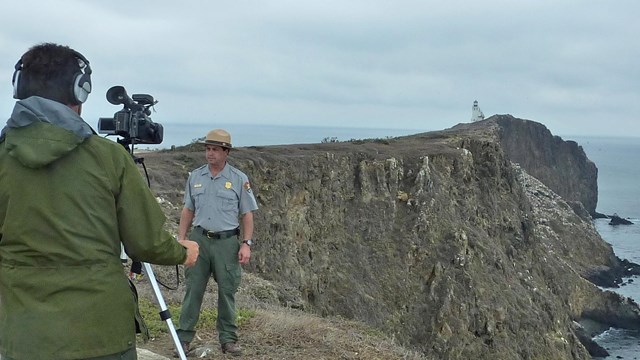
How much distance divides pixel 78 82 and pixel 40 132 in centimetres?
38

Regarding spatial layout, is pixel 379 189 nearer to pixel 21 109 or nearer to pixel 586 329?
pixel 586 329

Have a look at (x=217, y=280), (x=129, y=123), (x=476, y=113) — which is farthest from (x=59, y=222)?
(x=476, y=113)

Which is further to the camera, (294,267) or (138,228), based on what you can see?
(294,267)

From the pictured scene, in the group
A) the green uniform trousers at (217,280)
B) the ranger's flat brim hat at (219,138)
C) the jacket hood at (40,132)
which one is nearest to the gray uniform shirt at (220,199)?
the green uniform trousers at (217,280)

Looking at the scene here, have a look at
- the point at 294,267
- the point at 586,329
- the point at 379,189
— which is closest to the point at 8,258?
the point at 294,267

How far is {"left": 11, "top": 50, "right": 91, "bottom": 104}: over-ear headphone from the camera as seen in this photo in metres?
3.49

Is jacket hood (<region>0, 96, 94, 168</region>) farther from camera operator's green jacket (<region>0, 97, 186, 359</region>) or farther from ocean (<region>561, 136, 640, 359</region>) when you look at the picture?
ocean (<region>561, 136, 640, 359</region>)

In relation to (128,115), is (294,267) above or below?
below

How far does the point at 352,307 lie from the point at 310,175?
5557 millimetres

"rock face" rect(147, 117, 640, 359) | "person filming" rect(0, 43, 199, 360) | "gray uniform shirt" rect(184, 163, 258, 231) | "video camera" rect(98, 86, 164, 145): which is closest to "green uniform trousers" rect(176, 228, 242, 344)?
"gray uniform shirt" rect(184, 163, 258, 231)

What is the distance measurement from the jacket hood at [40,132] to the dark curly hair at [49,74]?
13 centimetres

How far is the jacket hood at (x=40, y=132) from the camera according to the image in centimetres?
325

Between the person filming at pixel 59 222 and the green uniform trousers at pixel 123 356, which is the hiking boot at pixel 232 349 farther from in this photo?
the person filming at pixel 59 222

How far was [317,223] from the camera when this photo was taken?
1064 inches
